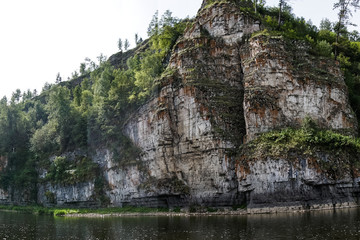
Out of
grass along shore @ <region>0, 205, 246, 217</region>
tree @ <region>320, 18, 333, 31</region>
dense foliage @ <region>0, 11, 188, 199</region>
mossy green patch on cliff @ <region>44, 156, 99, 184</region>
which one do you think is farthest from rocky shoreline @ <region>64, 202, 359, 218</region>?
tree @ <region>320, 18, 333, 31</region>

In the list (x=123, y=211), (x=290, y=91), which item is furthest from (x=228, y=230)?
(x=123, y=211)

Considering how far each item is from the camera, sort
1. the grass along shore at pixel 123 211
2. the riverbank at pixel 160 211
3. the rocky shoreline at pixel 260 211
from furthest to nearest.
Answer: the grass along shore at pixel 123 211 < the riverbank at pixel 160 211 < the rocky shoreline at pixel 260 211

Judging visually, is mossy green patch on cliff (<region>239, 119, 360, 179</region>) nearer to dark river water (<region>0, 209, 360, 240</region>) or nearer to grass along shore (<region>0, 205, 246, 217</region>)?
dark river water (<region>0, 209, 360, 240</region>)

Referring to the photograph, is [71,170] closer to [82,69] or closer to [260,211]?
[260,211]

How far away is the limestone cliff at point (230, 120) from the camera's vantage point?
47219 millimetres

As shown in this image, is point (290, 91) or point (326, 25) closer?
point (290, 91)

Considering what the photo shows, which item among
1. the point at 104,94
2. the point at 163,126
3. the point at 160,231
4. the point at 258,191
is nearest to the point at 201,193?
the point at 258,191

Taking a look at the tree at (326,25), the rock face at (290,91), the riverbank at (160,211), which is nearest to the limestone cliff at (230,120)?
the rock face at (290,91)

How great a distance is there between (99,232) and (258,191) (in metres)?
22.4

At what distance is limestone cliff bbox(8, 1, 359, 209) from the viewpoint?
4722 centimetres

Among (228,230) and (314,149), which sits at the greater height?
(314,149)

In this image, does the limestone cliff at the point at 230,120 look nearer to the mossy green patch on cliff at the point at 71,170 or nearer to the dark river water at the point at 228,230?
the mossy green patch on cliff at the point at 71,170

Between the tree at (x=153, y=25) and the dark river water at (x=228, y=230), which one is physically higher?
the tree at (x=153, y=25)

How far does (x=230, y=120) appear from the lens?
5562 cm
